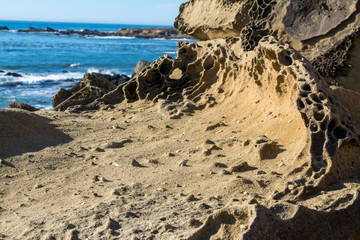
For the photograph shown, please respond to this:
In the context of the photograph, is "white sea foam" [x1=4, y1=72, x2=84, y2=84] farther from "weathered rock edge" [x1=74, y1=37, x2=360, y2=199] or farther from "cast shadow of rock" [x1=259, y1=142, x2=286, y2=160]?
"cast shadow of rock" [x1=259, y1=142, x2=286, y2=160]

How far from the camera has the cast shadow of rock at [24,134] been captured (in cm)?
449

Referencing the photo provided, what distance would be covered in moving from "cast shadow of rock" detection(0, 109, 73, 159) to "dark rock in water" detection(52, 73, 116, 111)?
190cm

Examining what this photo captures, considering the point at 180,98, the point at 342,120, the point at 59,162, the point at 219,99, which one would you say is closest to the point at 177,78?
the point at 180,98

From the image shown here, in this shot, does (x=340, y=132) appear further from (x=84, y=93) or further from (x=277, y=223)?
(x=84, y=93)

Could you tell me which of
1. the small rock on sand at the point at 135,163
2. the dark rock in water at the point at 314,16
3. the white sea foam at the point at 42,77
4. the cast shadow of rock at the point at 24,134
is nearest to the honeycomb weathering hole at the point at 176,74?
the dark rock in water at the point at 314,16

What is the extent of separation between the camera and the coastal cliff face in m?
2.81

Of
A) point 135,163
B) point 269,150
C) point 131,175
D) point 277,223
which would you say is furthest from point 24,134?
point 277,223

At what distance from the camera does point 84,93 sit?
751 centimetres

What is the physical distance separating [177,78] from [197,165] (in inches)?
114

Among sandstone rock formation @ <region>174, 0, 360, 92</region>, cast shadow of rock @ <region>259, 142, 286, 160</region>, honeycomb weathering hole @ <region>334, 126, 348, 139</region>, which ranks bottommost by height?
cast shadow of rock @ <region>259, 142, 286, 160</region>

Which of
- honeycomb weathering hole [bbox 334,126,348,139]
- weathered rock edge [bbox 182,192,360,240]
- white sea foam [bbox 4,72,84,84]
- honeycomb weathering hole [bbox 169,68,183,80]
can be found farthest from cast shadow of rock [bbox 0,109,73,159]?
white sea foam [bbox 4,72,84,84]

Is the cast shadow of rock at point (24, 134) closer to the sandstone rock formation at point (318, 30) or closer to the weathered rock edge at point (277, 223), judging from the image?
the weathered rock edge at point (277, 223)

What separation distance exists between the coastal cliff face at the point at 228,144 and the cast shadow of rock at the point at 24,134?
0.17 feet

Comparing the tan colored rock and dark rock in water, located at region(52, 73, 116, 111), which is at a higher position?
the tan colored rock
